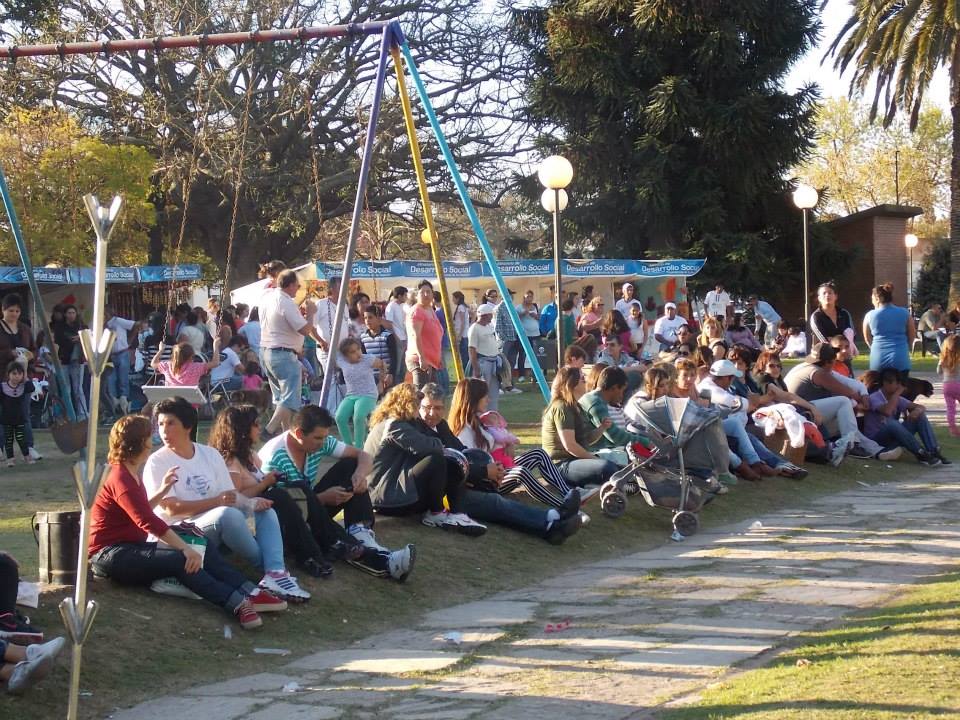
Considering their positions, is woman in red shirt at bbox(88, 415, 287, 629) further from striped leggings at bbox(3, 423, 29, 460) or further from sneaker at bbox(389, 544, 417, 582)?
striped leggings at bbox(3, 423, 29, 460)

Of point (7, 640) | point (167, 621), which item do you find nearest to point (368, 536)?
point (167, 621)

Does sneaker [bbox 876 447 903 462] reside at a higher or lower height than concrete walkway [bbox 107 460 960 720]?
higher

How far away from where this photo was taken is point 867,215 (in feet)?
135

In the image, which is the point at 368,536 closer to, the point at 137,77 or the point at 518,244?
the point at 137,77

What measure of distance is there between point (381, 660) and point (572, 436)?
4.54m

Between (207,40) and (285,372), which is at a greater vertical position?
(207,40)

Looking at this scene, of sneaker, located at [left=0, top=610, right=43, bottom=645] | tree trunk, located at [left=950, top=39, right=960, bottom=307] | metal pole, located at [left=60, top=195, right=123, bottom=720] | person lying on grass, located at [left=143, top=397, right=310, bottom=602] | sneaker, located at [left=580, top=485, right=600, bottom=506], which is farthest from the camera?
tree trunk, located at [left=950, top=39, right=960, bottom=307]

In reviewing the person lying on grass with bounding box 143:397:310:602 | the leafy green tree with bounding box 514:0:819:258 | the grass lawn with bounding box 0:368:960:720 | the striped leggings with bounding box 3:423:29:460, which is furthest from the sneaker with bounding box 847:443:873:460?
the leafy green tree with bounding box 514:0:819:258

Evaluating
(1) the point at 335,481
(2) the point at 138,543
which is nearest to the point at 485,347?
(1) the point at 335,481

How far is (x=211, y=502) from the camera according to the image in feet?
24.2

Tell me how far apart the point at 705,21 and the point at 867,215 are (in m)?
8.89

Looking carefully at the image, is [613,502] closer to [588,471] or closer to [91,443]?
[588,471]

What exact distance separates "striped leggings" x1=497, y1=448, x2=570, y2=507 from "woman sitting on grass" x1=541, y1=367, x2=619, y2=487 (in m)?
0.32

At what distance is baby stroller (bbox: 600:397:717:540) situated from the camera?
10469 mm
